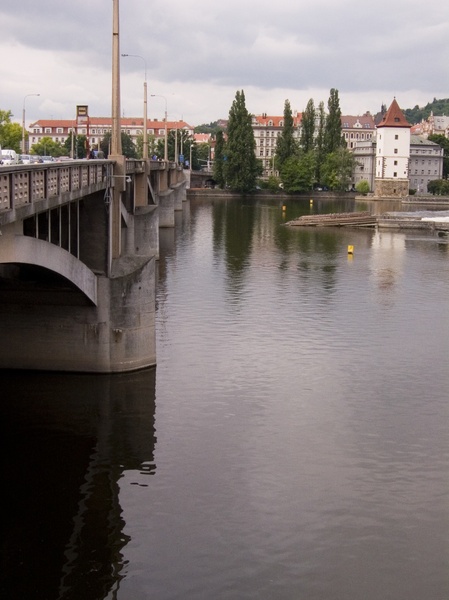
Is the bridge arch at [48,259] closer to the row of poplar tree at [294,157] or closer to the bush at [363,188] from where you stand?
the row of poplar tree at [294,157]

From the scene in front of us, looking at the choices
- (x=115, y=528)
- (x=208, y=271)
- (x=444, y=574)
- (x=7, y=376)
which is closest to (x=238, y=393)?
(x=7, y=376)

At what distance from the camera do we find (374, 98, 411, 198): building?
158625mm

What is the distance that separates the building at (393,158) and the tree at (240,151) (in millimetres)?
24124

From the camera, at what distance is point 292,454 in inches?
880

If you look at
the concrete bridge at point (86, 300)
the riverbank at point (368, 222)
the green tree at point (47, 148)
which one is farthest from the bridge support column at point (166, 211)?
the green tree at point (47, 148)

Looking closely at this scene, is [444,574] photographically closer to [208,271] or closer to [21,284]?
[21,284]

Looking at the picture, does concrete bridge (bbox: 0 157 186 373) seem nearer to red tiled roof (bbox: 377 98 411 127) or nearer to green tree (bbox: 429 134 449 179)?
red tiled roof (bbox: 377 98 411 127)

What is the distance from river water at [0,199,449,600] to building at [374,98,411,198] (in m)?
121

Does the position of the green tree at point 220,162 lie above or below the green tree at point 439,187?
above

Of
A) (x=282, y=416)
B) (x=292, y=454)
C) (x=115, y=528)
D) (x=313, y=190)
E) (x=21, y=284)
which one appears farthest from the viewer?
(x=313, y=190)

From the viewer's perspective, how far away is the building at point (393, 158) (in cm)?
15862

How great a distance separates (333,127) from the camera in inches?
6186

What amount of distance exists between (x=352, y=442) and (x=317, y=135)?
14985 cm

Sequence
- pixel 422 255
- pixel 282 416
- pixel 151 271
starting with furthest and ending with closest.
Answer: pixel 422 255
pixel 151 271
pixel 282 416
